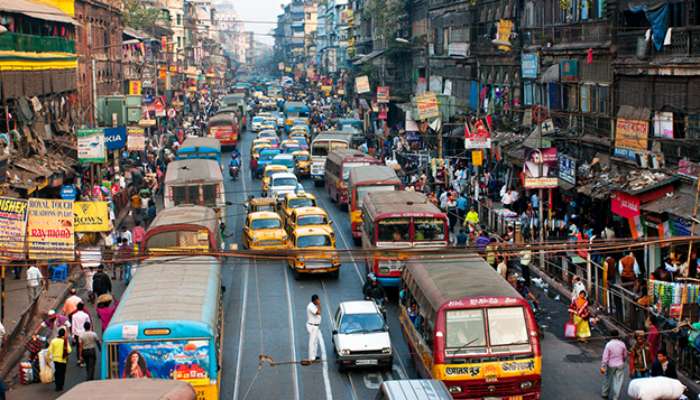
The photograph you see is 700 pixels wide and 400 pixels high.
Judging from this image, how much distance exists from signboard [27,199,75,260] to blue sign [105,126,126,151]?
23865mm

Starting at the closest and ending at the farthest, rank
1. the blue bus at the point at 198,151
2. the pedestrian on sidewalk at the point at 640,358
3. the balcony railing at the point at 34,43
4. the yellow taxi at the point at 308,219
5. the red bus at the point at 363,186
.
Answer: the pedestrian on sidewalk at the point at 640,358
the yellow taxi at the point at 308,219
the red bus at the point at 363,186
the balcony railing at the point at 34,43
the blue bus at the point at 198,151

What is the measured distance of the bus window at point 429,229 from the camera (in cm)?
3027

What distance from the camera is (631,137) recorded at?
32.5 m

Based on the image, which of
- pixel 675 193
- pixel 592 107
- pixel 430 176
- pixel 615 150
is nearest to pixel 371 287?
pixel 675 193

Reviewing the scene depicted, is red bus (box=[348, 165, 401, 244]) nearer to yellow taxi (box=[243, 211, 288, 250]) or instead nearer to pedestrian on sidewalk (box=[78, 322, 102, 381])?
yellow taxi (box=[243, 211, 288, 250])

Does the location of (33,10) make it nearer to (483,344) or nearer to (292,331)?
Result: (292,331)

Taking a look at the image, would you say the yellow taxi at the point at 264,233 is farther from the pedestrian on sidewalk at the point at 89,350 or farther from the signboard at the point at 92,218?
the pedestrian on sidewalk at the point at 89,350

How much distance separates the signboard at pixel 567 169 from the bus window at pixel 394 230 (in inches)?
313

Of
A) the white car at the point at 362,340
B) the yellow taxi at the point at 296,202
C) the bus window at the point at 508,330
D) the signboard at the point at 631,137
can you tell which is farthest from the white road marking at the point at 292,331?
the signboard at the point at 631,137

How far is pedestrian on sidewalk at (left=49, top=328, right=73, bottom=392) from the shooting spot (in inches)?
864

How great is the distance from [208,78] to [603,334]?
166 metres

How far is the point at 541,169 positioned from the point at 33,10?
24053mm

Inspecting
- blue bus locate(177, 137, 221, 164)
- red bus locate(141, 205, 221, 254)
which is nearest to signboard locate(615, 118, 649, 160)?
red bus locate(141, 205, 221, 254)

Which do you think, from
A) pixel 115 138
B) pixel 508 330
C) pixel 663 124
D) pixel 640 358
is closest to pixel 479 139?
pixel 663 124
